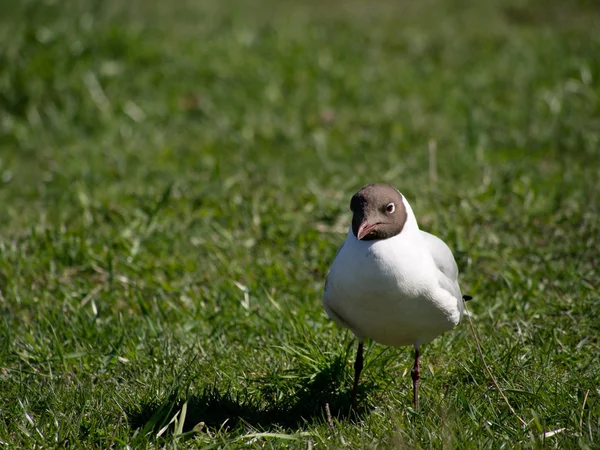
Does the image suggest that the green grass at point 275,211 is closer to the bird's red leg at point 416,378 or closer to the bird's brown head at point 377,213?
the bird's red leg at point 416,378

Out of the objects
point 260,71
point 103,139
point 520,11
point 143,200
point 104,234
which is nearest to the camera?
point 104,234

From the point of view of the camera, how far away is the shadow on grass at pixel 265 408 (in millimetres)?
3527

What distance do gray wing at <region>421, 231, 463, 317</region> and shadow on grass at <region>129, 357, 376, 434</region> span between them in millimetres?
606

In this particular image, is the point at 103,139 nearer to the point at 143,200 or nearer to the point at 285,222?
the point at 143,200

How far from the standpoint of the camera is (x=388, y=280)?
3234 mm

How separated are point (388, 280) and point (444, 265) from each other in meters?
0.41

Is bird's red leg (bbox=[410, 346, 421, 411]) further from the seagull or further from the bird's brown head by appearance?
the bird's brown head

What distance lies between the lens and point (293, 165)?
628 centimetres

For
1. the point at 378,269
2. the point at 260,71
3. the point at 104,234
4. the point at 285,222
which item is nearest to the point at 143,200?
the point at 104,234

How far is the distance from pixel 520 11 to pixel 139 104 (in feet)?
15.1

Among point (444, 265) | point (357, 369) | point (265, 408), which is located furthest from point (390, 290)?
point (265, 408)

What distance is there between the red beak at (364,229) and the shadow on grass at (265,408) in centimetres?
76

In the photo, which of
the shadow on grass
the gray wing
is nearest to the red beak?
the gray wing

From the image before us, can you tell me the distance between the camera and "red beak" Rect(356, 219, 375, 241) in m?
3.25
